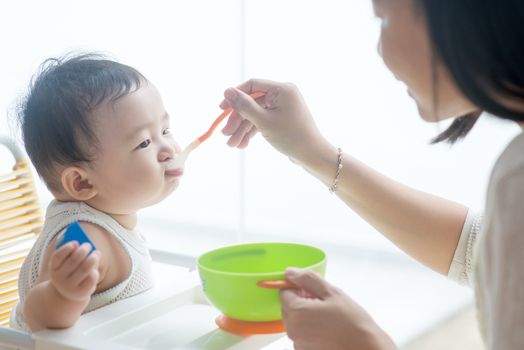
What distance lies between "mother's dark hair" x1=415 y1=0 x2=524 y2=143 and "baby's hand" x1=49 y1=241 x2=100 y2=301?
0.47 metres

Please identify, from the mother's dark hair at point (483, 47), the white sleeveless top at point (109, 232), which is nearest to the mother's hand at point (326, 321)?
the mother's dark hair at point (483, 47)

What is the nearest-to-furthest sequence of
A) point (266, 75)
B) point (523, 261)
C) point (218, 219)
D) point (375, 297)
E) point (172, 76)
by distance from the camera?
1. point (523, 261)
2. point (375, 297)
3. point (266, 75)
4. point (172, 76)
5. point (218, 219)

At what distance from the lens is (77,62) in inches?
44.5

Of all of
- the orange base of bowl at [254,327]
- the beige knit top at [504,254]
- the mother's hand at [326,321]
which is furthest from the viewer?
the orange base of bowl at [254,327]

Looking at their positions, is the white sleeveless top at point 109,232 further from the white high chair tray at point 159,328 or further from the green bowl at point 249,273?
the green bowl at point 249,273

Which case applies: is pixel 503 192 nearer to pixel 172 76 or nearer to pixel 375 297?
pixel 375 297

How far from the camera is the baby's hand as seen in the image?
0.87 metres

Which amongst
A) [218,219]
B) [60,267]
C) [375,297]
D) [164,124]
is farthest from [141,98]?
[218,219]

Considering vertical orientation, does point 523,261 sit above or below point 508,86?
below

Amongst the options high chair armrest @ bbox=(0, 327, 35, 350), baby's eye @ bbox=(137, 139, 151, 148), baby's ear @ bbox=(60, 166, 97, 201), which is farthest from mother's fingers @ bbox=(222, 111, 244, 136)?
high chair armrest @ bbox=(0, 327, 35, 350)

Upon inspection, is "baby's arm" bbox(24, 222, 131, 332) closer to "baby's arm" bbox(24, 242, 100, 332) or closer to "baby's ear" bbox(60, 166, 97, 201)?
"baby's arm" bbox(24, 242, 100, 332)

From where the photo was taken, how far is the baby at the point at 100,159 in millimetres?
1063

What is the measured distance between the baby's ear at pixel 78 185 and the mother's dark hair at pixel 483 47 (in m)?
0.60

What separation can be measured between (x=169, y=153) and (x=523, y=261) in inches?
25.3
